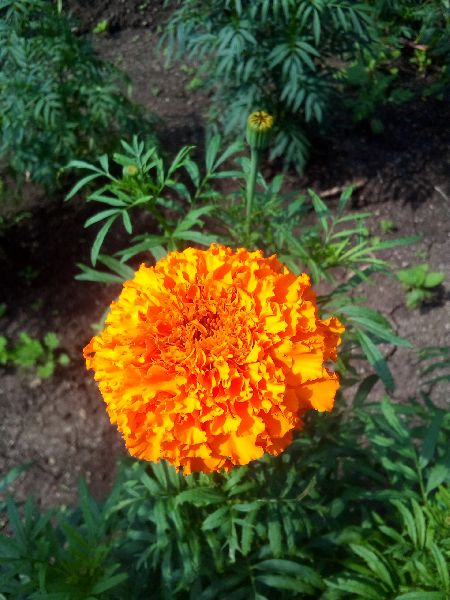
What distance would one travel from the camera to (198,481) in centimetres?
133

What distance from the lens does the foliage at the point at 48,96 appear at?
2.36m

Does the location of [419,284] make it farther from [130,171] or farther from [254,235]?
[130,171]

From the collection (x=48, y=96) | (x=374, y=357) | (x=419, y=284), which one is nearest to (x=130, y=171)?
(x=374, y=357)

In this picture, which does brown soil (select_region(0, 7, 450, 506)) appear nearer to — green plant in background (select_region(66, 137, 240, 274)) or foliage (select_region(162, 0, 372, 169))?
foliage (select_region(162, 0, 372, 169))

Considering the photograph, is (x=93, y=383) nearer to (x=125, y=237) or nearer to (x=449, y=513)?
(x=125, y=237)

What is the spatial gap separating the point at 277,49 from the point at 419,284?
1312mm

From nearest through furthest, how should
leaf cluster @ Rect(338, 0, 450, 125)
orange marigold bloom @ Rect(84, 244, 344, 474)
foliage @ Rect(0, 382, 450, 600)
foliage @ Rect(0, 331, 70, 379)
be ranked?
orange marigold bloom @ Rect(84, 244, 344, 474) → foliage @ Rect(0, 382, 450, 600) → foliage @ Rect(0, 331, 70, 379) → leaf cluster @ Rect(338, 0, 450, 125)

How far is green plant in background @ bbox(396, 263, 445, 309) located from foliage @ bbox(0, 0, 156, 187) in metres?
1.54

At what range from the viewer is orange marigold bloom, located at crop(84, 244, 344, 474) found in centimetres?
103

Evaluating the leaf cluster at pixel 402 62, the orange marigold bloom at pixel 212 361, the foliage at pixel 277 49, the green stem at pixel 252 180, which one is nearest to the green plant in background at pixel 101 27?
the foliage at pixel 277 49

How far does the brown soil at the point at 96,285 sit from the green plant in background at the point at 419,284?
1.9 inches

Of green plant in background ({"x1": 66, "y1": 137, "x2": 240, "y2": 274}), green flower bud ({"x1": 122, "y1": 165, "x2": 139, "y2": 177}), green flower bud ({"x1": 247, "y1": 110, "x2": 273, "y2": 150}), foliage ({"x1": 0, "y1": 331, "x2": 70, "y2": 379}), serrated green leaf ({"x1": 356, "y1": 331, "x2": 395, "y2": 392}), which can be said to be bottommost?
foliage ({"x1": 0, "y1": 331, "x2": 70, "y2": 379})

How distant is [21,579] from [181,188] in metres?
1.07

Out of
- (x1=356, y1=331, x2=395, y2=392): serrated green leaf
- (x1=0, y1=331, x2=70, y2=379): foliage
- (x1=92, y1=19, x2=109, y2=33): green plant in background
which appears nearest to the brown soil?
(x1=0, y1=331, x2=70, y2=379): foliage
